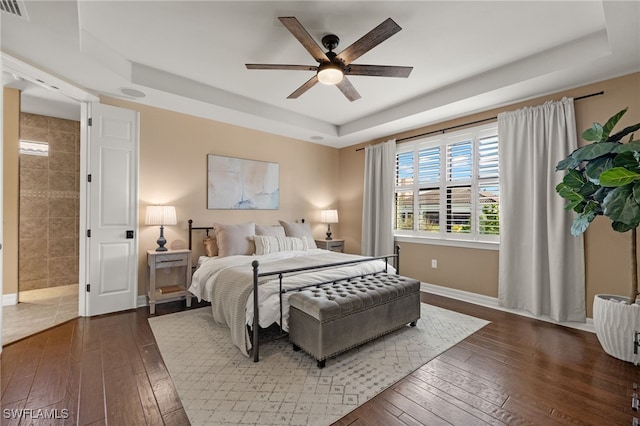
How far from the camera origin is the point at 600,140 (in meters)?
2.62

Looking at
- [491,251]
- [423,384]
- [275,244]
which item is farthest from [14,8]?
[491,251]

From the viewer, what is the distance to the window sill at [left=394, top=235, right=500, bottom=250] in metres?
4.06

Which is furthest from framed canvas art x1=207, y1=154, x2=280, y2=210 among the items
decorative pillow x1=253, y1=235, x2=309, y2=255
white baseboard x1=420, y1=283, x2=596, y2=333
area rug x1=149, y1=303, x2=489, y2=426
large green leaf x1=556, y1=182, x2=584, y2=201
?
large green leaf x1=556, y1=182, x2=584, y2=201

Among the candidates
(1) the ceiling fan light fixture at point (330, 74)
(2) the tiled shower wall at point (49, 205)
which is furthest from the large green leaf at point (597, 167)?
(2) the tiled shower wall at point (49, 205)

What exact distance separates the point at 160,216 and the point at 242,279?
1.79 metres

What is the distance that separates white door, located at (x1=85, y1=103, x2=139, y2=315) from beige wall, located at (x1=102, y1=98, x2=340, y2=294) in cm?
21

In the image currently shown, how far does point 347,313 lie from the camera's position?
247cm

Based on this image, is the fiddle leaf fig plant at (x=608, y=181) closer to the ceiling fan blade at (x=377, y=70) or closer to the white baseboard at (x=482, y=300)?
the white baseboard at (x=482, y=300)

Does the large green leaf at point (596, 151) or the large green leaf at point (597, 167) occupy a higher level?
the large green leaf at point (596, 151)

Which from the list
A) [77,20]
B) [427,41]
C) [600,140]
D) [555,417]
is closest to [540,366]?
[555,417]

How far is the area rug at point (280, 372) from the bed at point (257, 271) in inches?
8.5

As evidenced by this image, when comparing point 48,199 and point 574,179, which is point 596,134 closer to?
point 574,179

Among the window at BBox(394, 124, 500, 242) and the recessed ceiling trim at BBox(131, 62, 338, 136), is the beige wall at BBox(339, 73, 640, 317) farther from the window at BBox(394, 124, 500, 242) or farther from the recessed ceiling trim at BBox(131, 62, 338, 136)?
the recessed ceiling trim at BBox(131, 62, 338, 136)

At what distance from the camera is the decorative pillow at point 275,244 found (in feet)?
13.5
